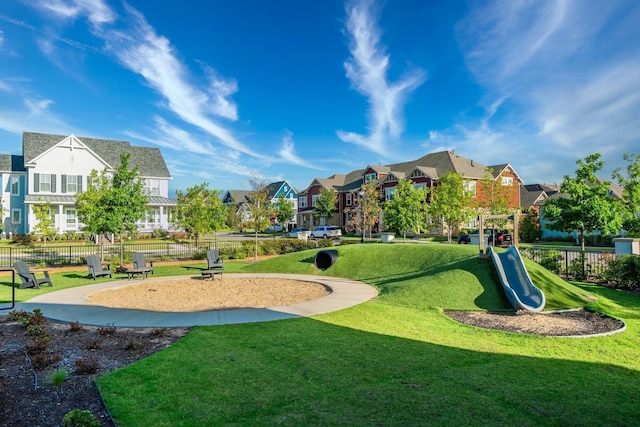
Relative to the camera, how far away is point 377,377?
6031 millimetres

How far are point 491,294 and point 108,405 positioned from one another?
1069 centimetres

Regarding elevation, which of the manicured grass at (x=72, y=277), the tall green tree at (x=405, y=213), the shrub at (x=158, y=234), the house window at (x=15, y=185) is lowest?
the manicured grass at (x=72, y=277)

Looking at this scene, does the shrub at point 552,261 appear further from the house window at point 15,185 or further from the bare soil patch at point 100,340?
the house window at point 15,185

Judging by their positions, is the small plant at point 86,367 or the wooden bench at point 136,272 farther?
the wooden bench at point 136,272

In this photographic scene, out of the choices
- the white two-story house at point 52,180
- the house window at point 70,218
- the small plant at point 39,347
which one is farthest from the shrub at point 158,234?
the small plant at point 39,347

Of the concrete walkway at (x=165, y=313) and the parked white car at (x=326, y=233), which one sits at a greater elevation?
the parked white car at (x=326, y=233)

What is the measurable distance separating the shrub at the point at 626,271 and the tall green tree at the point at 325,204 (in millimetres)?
45807

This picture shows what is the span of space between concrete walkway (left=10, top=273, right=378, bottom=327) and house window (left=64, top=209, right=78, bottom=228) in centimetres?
3270

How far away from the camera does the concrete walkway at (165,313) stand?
960 centimetres

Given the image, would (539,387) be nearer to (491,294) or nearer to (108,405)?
(108,405)

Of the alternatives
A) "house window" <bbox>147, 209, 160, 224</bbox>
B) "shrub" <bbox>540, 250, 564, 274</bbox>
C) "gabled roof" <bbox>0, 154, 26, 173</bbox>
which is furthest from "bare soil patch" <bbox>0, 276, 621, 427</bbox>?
"gabled roof" <bbox>0, 154, 26, 173</bbox>

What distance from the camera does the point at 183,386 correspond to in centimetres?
570

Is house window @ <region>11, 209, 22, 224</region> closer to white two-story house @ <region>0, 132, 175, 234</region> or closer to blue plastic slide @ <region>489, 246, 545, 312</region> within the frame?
white two-story house @ <region>0, 132, 175, 234</region>

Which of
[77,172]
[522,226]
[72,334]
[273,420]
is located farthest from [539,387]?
[77,172]
